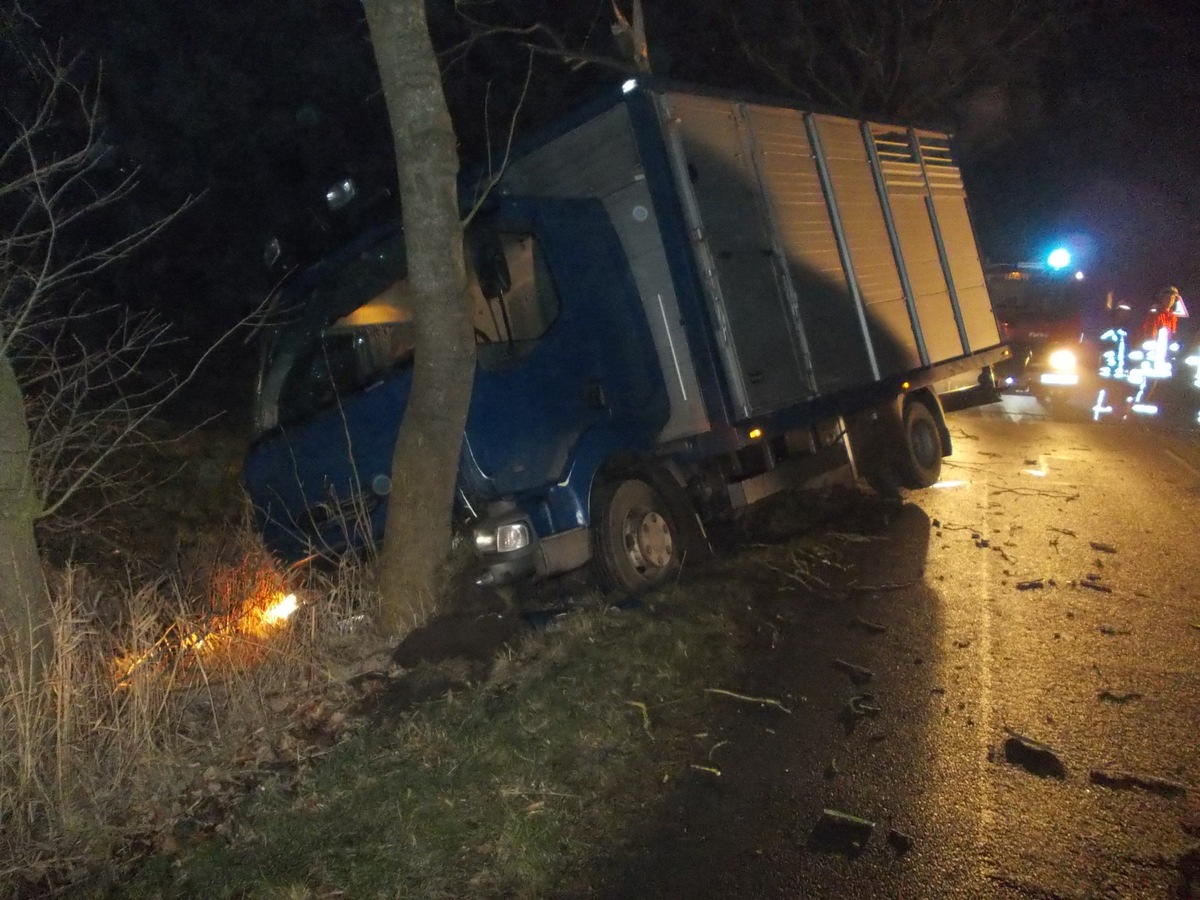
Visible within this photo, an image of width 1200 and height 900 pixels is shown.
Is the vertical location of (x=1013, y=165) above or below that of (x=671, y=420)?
above

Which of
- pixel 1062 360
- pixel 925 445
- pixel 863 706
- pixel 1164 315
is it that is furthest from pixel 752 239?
pixel 1164 315

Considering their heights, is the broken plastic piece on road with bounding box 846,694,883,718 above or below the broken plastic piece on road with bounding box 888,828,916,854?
above

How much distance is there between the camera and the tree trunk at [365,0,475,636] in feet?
17.5

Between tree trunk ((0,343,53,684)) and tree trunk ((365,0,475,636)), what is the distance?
5.73 ft

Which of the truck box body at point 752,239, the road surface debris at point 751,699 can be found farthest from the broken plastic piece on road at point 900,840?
the truck box body at point 752,239

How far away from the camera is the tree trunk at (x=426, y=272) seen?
17.5ft

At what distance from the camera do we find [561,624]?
18.6ft

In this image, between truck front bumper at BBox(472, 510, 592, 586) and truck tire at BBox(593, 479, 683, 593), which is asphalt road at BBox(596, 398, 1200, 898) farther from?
truck front bumper at BBox(472, 510, 592, 586)

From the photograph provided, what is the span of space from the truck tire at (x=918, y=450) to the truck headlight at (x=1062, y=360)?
5.61 m

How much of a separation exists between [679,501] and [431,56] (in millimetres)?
3133

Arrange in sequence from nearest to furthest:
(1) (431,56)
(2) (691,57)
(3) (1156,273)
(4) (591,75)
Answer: (1) (431,56) < (4) (591,75) < (2) (691,57) < (3) (1156,273)

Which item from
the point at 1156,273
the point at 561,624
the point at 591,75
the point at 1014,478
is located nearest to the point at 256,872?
the point at 561,624

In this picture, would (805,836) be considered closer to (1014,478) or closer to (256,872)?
(256,872)

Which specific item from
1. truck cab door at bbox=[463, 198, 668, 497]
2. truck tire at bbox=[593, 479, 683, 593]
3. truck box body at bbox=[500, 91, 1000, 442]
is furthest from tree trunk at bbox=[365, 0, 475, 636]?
truck box body at bbox=[500, 91, 1000, 442]
